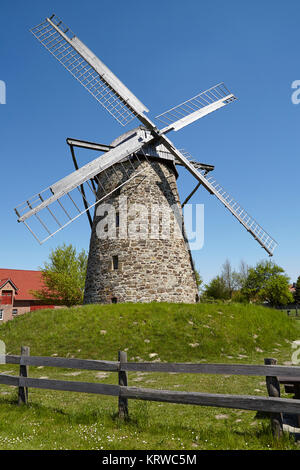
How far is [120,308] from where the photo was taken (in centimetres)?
1742

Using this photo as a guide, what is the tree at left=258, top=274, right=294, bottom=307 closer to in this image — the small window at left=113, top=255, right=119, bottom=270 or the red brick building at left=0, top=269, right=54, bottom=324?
the red brick building at left=0, top=269, right=54, bottom=324

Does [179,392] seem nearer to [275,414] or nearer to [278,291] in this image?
[275,414]

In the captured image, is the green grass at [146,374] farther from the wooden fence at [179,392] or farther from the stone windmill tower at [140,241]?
the stone windmill tower at [140,241]

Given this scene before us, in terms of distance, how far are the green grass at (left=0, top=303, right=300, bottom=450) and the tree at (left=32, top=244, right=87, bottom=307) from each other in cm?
1819

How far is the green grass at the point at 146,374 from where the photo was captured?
16.3 ft

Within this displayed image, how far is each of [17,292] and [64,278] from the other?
1166cm

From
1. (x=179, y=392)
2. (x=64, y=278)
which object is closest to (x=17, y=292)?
(x=64, y=278)

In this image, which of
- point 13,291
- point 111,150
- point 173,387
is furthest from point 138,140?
point 13,291

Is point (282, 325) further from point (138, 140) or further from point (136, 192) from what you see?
point (138, 140)

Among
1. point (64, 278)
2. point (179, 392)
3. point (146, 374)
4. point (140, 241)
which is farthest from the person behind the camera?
point (64, 278)

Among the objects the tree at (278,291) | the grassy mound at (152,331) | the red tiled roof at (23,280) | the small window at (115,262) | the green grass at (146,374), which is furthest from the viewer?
the tree at (278,291)

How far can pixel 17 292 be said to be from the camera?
44625 mm

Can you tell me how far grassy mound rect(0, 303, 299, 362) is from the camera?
14.1 metres

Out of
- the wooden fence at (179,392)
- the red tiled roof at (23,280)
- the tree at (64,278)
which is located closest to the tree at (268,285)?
the tree at (64,278)
